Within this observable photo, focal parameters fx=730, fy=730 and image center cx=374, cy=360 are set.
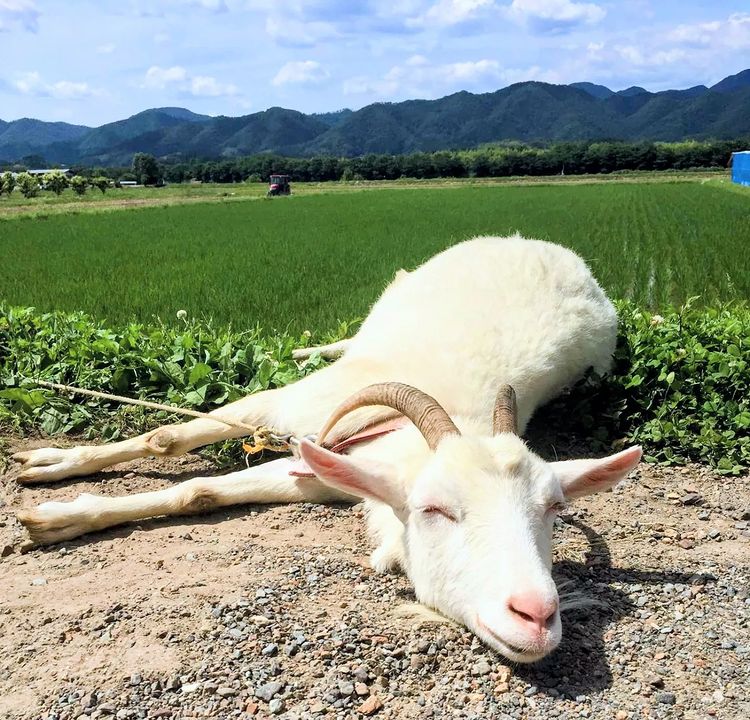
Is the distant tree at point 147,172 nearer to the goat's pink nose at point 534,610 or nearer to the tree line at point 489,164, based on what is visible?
the tree line at point 489,164

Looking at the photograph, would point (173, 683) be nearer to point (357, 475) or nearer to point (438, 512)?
point (357, 475)

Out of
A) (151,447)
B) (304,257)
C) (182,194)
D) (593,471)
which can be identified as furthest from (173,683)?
(182,194)

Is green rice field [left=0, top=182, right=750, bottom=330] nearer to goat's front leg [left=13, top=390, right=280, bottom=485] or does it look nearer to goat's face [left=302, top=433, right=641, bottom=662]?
goat's front leg [left=13, top=390, right=280, bottom=485]

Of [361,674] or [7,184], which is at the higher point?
[7,184]

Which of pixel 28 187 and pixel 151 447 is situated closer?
pixel 151 447

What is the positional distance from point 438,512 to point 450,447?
0.23 m

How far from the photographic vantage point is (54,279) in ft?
34.0

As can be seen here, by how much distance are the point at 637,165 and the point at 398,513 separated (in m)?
80.0

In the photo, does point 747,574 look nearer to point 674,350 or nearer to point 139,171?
point 674,350

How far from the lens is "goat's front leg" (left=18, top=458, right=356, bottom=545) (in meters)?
3.42

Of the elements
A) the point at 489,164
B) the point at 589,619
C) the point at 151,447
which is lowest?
the point at 589,619

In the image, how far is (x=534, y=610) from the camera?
2184 mm

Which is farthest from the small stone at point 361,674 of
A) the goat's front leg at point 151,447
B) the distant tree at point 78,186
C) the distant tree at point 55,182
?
the distant tree at point 78,186

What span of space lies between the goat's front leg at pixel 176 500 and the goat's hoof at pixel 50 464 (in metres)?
0.42
